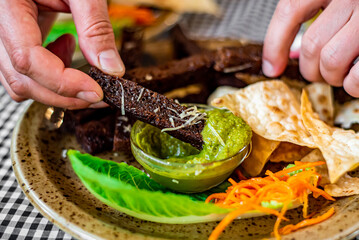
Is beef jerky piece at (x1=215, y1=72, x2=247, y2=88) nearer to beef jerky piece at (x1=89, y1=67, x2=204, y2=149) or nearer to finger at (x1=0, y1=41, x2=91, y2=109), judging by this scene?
beef jerky piece at (x1=89, y1=67, x2=204, y2=149)

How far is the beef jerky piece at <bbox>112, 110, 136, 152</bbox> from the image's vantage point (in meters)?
2.35

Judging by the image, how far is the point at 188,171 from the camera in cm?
184

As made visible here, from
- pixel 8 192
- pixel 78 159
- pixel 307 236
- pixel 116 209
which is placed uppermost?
pixel 307 236

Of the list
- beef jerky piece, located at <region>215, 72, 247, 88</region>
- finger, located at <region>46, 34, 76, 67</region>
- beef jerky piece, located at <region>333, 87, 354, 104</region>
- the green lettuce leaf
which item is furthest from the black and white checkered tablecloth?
beef jerky piece, located at <region>333, 87, 354, 104</region>

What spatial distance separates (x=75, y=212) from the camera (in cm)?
177

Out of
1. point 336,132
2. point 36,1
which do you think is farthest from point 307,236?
point 36,1

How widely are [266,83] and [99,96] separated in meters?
1.19

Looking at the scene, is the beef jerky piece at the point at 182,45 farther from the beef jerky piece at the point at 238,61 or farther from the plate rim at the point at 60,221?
the plate rim at the point at 60,221

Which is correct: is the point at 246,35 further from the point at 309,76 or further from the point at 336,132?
the point at 336,132

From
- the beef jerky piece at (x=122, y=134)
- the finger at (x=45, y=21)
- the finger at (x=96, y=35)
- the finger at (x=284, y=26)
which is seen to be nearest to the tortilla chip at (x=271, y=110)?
the finger at (x=284, y=26)

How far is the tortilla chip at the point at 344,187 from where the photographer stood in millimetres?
1945

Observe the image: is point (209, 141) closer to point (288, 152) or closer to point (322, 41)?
point (288, 152)

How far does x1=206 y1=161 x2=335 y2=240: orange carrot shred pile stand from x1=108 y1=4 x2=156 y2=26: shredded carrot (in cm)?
288

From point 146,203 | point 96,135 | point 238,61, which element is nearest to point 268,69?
point 238,61
